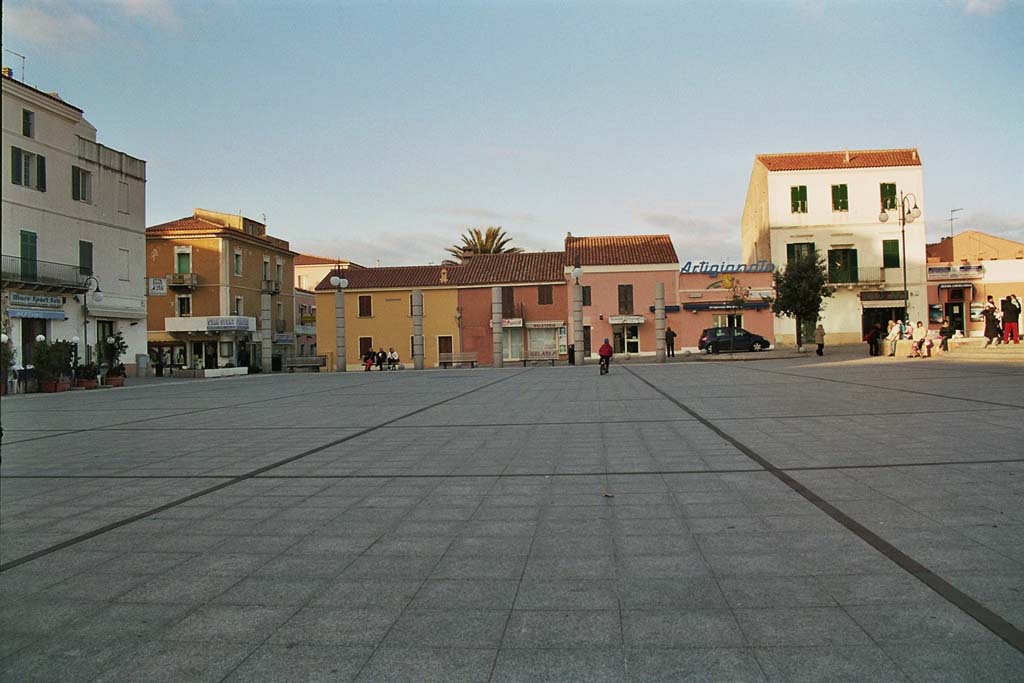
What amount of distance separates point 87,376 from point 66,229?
8.52 metres

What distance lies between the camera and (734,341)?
41781 mm

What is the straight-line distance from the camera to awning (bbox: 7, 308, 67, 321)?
28.1 metres

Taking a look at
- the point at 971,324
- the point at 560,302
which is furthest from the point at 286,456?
the point at 971,324

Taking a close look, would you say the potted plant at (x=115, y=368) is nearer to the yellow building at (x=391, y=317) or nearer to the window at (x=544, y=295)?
the yellow building at (x=391, y=317)

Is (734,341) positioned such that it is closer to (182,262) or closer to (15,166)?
(15,166)

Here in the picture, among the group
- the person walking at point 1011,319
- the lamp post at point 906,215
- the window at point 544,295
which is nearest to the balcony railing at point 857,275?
the lamp post at point 906,215

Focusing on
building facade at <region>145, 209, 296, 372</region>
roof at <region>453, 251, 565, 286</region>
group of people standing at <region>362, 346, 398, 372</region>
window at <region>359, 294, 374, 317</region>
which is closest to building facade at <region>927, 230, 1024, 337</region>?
roof at <region>453, 251, 565, 286</region>

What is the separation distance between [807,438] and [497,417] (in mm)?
5034

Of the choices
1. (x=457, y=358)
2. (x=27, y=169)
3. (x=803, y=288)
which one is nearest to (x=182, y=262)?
(x=457, y=358)

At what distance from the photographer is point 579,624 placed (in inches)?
134

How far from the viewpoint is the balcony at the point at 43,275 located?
27.8m

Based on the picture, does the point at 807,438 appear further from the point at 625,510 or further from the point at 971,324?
the point at 971,324

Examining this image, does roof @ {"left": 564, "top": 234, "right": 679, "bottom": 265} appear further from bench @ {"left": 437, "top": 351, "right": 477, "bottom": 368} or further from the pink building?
bench @ {"left": 437, "top": 351, "right": 477, "bottom": 368}

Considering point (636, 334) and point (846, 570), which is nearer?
point (846, 570)
